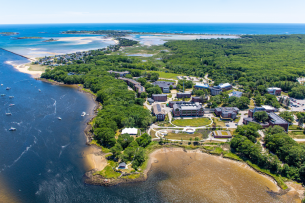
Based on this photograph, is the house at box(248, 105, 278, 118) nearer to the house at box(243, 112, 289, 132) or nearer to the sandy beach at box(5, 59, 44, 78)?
the house at box(243, 112, 289, 132)

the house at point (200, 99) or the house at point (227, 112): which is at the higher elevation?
the house at point (200, 99)

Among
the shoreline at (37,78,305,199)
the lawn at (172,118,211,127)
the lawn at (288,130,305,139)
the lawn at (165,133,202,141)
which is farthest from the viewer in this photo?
the lawn at (172,118,211,127)

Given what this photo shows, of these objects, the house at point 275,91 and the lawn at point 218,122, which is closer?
the lawn at point 218,122

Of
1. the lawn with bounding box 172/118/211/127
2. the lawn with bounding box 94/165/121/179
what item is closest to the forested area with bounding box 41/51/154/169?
the lawn with bounding box 94/165/121/179

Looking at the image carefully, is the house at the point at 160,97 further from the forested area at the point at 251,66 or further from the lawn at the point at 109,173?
the lawn at the point at 109,173

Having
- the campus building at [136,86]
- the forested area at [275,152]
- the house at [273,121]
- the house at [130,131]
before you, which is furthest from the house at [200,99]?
the house at [130,131]

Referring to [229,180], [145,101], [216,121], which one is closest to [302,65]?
[216,121]
